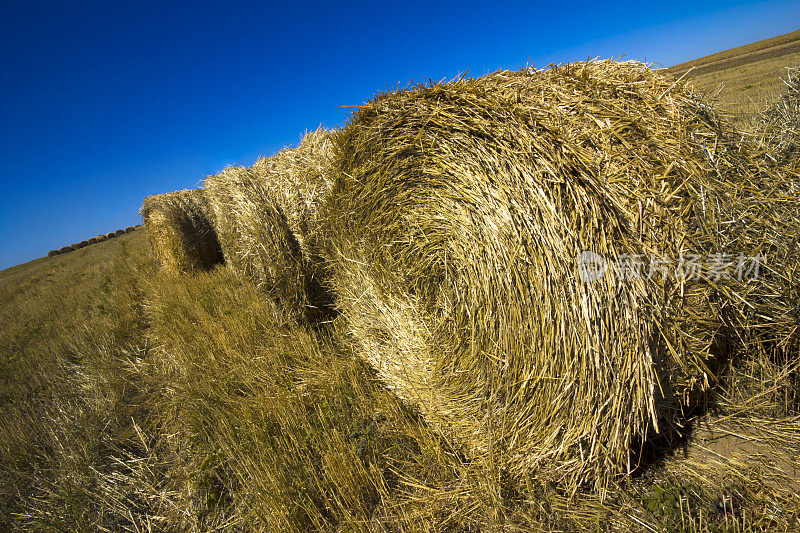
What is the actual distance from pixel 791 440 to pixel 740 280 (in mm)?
1008

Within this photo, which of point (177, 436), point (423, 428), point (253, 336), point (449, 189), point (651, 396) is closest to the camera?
point (651, 396)

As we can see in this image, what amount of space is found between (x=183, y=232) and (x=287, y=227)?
17.5ft

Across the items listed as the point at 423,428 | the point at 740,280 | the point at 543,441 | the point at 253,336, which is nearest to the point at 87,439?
the point at 253,336

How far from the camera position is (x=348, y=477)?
2244 mm

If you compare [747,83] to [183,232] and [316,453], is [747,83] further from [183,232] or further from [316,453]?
[183,232]

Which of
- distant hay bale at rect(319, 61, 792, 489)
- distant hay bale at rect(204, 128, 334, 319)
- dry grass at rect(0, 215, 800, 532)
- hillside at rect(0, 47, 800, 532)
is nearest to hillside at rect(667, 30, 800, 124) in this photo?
distant hay bale at rect(319, 61, 792, 489)

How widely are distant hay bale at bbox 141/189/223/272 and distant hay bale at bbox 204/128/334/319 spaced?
4.53m

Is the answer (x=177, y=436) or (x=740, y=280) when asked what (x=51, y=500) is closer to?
(x=177, y=436)

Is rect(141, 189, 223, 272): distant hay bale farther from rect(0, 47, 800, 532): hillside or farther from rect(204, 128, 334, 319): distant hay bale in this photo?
rect(204, 128, 334, 319): distant hay bale

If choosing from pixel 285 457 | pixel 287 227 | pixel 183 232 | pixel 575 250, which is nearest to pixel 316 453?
pixel 285 457

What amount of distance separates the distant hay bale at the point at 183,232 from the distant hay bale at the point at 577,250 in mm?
7452

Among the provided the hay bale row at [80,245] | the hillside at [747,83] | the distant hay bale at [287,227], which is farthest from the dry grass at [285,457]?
the hay bale row at [80,245]

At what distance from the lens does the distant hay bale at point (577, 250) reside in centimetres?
184

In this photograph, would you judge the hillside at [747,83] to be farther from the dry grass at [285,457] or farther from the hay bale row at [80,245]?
the hay bale row at [80,245]
